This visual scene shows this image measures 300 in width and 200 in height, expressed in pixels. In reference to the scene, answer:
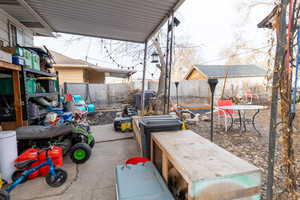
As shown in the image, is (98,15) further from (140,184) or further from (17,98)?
(140,184)

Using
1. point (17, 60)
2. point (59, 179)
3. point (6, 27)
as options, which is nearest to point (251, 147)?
point (59, 179)

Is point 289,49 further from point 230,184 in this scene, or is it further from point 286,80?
point 230,184

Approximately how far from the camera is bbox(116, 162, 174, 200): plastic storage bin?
1159 millimetres

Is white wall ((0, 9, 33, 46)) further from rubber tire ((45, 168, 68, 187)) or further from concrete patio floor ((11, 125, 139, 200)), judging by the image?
rubber tire ((45, 168, 68, 187))

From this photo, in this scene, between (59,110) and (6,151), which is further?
(59,110)

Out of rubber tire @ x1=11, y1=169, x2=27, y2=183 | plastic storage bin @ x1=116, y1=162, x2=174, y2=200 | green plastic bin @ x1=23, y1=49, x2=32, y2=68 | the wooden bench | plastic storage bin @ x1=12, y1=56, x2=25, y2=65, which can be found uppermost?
green plastic bin @ x1=23, y1=49, x2=32, y2=68

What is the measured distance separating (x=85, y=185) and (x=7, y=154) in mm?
1046

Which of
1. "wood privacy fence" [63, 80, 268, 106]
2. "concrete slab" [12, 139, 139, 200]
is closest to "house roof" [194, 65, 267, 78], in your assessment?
"wood privacy fence" [63, 80, 268, 106]

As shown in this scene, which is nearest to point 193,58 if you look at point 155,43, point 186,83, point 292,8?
point 186,83

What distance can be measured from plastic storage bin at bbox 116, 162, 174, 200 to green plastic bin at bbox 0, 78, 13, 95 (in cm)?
292

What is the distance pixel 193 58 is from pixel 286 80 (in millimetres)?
19131

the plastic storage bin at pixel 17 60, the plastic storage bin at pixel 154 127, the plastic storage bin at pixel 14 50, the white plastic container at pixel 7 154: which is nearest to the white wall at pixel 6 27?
the plastic storage bin at pixel 14 50

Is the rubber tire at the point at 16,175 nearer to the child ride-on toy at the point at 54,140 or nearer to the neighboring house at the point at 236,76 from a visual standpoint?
the child ride-on toy at the point at 54,140

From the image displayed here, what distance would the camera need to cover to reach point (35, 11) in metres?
2.85
